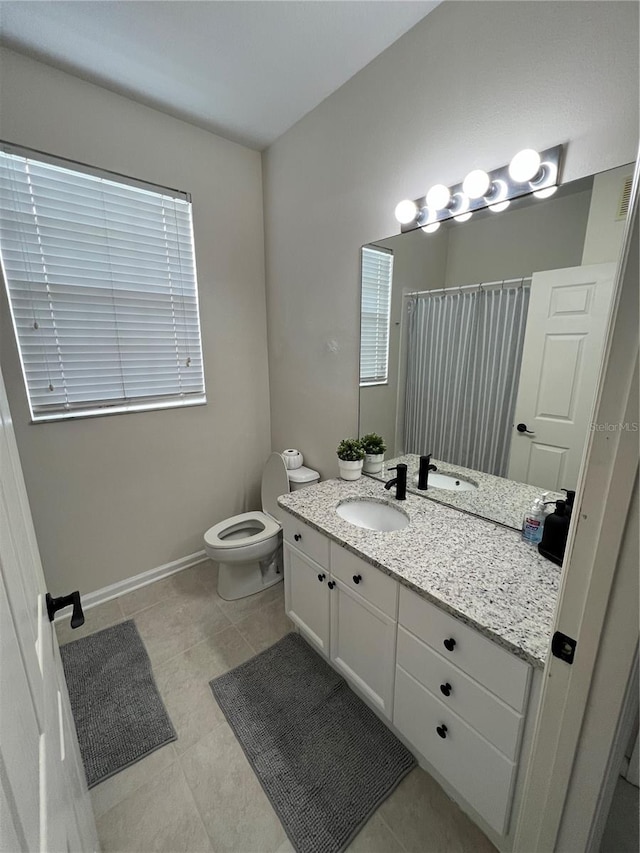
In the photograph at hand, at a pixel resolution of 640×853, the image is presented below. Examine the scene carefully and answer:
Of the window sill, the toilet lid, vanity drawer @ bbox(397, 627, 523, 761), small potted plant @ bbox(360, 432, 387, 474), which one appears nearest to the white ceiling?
the window sill

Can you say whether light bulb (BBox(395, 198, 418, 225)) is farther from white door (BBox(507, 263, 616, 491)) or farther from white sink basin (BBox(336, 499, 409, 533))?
white sink basin (BBox(336, 499, 409, 533))

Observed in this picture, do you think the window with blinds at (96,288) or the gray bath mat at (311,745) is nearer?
the gray bath mat at (311,745)

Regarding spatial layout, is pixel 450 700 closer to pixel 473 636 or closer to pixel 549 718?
pixel 473 636

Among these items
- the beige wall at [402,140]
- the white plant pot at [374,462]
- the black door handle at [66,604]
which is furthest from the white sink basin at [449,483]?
the black door handle at [66,604]

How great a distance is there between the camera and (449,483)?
1606 millimetres

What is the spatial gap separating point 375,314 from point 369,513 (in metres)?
1.02

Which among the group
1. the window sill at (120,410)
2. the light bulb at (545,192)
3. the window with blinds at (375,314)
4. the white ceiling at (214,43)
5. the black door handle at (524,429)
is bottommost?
the window sill at (120,410)

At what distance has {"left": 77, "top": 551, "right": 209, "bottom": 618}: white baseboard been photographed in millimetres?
2092

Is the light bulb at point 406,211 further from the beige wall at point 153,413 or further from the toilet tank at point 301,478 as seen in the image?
the toilet tank at point 301,478

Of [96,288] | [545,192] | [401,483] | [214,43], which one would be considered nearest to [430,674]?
[401,483]

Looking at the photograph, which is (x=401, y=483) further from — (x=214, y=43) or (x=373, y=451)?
(x=214, y=43)

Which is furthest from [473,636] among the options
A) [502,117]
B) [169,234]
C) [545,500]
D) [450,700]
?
[169,234]

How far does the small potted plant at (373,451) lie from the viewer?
1.85 metres

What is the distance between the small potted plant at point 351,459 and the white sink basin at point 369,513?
0.20 metres
